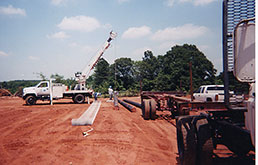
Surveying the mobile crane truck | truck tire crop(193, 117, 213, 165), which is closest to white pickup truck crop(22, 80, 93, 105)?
the mobile crane truck

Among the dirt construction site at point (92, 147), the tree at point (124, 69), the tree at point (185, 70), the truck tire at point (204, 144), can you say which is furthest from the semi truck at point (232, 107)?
the tree at point (124, 69)

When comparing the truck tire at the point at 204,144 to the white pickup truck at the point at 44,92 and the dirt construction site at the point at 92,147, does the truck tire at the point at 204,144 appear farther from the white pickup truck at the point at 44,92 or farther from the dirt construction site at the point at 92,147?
the white pickup truck at the point at 44,92

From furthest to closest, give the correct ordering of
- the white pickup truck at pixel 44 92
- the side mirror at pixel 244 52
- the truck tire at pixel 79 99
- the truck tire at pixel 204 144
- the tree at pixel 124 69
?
the tree at pixel 124 69
the truck tire at pixel 79 99
the white pickup truck at pixel 44 92
the truck tire at pixel 204 144
the side mirror at pixel 244 52

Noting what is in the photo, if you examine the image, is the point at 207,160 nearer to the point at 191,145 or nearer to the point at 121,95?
the point at 191,145

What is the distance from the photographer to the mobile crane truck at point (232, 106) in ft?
7.45

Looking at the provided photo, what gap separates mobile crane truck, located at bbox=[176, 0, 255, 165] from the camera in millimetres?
2271

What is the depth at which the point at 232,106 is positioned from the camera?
3.16 m

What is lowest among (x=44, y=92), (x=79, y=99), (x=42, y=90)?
(x=79, y=99)

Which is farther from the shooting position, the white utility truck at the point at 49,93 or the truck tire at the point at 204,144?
the white utility truck at the point at 49,93

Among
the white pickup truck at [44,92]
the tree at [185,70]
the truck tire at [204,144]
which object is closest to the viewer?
the truck tire at [204,144]

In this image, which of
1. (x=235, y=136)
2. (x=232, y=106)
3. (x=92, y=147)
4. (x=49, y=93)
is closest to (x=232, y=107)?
(x=232, y=106)

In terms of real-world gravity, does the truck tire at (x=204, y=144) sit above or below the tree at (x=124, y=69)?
below

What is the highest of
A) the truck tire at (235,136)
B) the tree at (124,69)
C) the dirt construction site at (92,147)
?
the tree at (124,69)

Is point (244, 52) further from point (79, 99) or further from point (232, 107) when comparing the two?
point (79, 99)
